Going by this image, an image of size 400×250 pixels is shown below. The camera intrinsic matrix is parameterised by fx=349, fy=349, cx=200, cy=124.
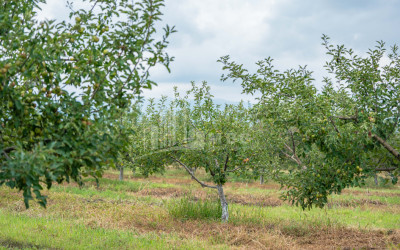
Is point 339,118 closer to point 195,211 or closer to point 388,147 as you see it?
point 388,147

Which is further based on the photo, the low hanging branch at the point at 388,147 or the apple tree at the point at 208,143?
the apple tree at the point at 208,143

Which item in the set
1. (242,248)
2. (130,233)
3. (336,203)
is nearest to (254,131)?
(242,248)

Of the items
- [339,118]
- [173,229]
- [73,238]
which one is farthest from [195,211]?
[339,118]

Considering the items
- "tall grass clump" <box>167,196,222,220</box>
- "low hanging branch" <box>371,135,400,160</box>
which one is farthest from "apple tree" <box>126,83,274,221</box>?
"low hanging branch" <box>371,135,400,160</box>

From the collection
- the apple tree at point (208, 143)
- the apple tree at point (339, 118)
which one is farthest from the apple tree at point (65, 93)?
the apple tree at point (208, 143)

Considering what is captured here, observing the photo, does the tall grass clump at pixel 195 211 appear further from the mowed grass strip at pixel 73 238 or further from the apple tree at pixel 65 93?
the apple tree at pixel 65 93

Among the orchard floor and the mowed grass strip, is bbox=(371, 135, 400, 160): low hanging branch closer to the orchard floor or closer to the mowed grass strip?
the orchard floor

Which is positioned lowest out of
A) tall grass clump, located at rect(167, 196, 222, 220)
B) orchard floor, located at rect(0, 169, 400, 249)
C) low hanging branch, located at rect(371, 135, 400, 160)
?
orchard floor, located at rect(0, 169, 400, 249)

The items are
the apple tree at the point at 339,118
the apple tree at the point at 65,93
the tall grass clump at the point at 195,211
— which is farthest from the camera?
the tall grass clump at the point at 195,211

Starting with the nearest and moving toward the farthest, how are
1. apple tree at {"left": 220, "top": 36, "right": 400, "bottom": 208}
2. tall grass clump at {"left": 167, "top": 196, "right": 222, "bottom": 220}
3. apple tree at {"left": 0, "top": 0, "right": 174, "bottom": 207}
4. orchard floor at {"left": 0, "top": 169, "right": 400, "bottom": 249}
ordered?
→ apple tree at {"left": 0, "top": 0, "right": 174, "bottom": 207} < apple tree at {"left": 220, "top": 36, "right": 400, "bottom": 208} < orchard floor at {"left": 0, "top": 169, "right": 400, "bottom": 249} < tall grass clump at {"left": 167, "top": 196, "right": 222, "bottom": 220}

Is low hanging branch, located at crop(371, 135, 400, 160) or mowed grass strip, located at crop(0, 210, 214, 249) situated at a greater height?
low hanging branch, located at crop(371, 135, 400, 160)

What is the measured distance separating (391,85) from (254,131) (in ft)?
13.6

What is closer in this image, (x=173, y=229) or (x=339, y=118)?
(x=339, y=118)

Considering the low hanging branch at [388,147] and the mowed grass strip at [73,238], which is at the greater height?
the low hanging branch at [388,147]
